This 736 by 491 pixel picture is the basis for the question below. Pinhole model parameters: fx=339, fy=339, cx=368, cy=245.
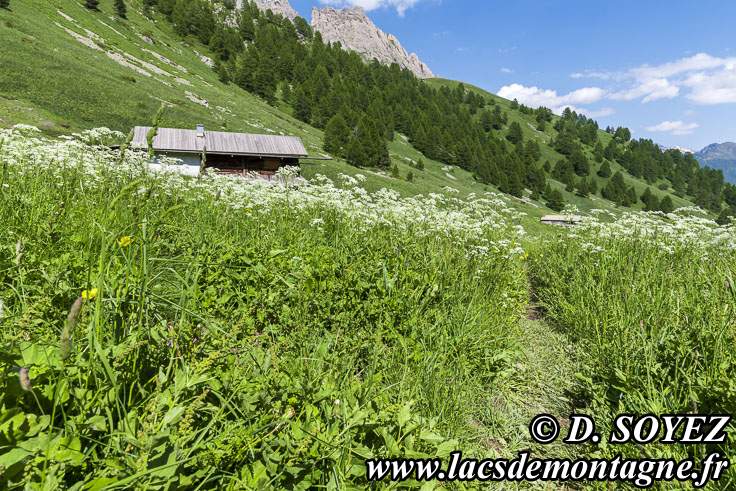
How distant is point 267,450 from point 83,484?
67 cm

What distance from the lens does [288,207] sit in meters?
6.40

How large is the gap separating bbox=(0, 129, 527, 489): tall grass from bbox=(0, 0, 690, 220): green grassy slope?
35159mm

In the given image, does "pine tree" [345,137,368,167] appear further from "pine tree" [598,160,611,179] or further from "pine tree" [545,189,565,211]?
"pine tree" [598,160,611,179]

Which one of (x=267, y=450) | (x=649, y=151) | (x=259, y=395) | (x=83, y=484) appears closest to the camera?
(x=83, y=484)

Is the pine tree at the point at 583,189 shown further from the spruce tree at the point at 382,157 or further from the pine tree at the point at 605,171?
the spruce tree at the point at 382,157

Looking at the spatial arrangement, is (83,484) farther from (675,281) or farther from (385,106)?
(385,106)

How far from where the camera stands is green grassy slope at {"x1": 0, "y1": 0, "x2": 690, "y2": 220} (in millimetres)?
34594

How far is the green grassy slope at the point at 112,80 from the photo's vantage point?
34.6 meters

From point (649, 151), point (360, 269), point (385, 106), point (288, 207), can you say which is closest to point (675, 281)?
point (360, 269)

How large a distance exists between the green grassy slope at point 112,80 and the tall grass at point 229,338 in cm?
3516

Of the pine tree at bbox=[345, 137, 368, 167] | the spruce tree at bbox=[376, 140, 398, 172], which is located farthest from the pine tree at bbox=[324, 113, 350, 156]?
the spruce tree at bbox=[376, 140, 398, 172]

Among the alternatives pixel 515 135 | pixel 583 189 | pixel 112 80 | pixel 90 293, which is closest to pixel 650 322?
pixel 90 293

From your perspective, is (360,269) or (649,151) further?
(649,151)

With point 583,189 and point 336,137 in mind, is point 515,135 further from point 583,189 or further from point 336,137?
point 336,137
